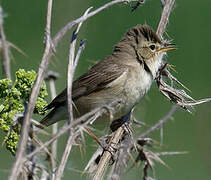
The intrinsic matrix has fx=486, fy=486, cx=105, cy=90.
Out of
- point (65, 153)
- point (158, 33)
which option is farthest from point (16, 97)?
point (158, 33)

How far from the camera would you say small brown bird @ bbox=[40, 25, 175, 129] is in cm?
336

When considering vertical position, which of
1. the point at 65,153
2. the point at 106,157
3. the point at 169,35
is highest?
the point at 169,35

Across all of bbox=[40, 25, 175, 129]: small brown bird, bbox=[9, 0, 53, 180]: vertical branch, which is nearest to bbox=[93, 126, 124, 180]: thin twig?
bbox=[40, 25, 175, 129]: small brown bird

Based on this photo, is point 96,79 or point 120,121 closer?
point 120,121

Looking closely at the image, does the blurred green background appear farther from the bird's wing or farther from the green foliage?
the green foliage

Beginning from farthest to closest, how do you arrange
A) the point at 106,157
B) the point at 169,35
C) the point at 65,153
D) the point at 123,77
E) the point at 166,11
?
1. the point at 169,35
2. the point at 123,77
3. the point at 166,11
4. the point at 106,157
5. the point at 65,153

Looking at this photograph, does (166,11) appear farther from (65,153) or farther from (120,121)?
(65,153)

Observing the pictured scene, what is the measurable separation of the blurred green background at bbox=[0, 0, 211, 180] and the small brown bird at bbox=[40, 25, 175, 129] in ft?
5.40

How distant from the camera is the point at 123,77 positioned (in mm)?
3465

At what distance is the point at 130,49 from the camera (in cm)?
360

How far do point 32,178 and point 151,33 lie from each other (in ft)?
5.43

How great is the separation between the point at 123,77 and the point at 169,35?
2.88 meters

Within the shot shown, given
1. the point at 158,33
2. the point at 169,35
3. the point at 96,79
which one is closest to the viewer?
the point at 158,33

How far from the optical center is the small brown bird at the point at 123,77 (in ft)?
11.0
